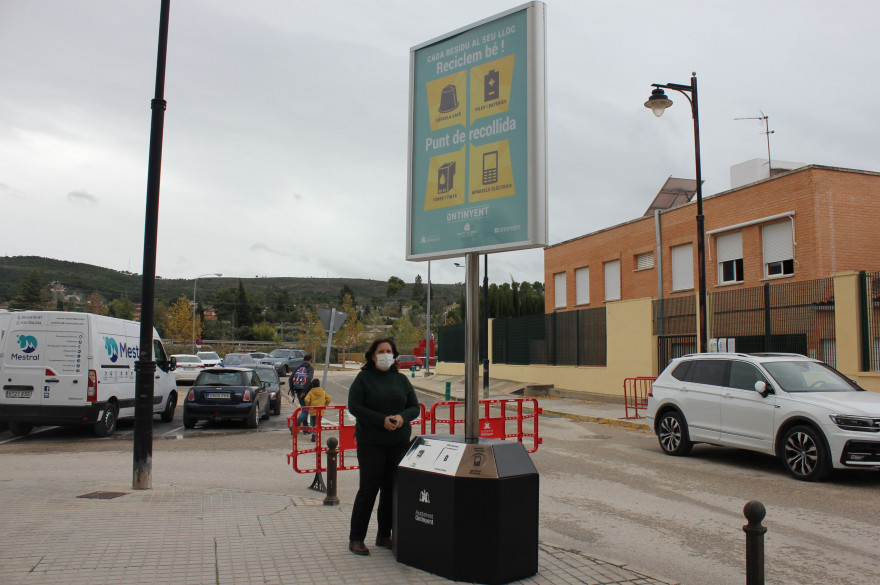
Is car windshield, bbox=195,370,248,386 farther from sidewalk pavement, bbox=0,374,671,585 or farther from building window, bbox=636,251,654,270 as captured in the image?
building window, bbox=636,251,654,270

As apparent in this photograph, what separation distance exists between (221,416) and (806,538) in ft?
41.0

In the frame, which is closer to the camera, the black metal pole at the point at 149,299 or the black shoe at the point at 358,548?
the black shoe at the point at 358,548

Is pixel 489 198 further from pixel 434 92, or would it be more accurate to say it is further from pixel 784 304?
pixel 784 304

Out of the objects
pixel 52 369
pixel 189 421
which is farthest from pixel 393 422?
pixel 189 421

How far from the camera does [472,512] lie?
4695mm

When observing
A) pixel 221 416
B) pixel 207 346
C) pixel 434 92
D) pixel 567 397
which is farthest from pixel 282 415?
pixel 207 346

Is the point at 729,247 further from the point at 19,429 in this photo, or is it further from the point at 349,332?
the point at 349,332

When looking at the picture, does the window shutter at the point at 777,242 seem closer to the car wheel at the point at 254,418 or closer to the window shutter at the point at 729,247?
the window shutter at the point at 729,247

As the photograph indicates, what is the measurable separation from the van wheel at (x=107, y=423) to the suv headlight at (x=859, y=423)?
12.8 meters

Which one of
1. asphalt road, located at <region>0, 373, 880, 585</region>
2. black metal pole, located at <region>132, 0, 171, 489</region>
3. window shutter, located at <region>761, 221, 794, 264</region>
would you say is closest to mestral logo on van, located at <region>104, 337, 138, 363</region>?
asphalt road, located at <region>0, 373, 880, 585</region>

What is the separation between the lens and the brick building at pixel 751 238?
65.8ft

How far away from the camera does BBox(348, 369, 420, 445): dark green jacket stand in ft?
17.7

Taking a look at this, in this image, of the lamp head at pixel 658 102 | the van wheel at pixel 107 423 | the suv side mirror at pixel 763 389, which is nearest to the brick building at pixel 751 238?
the lamp head at pixel 658 102

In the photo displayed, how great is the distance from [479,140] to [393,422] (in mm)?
2343
